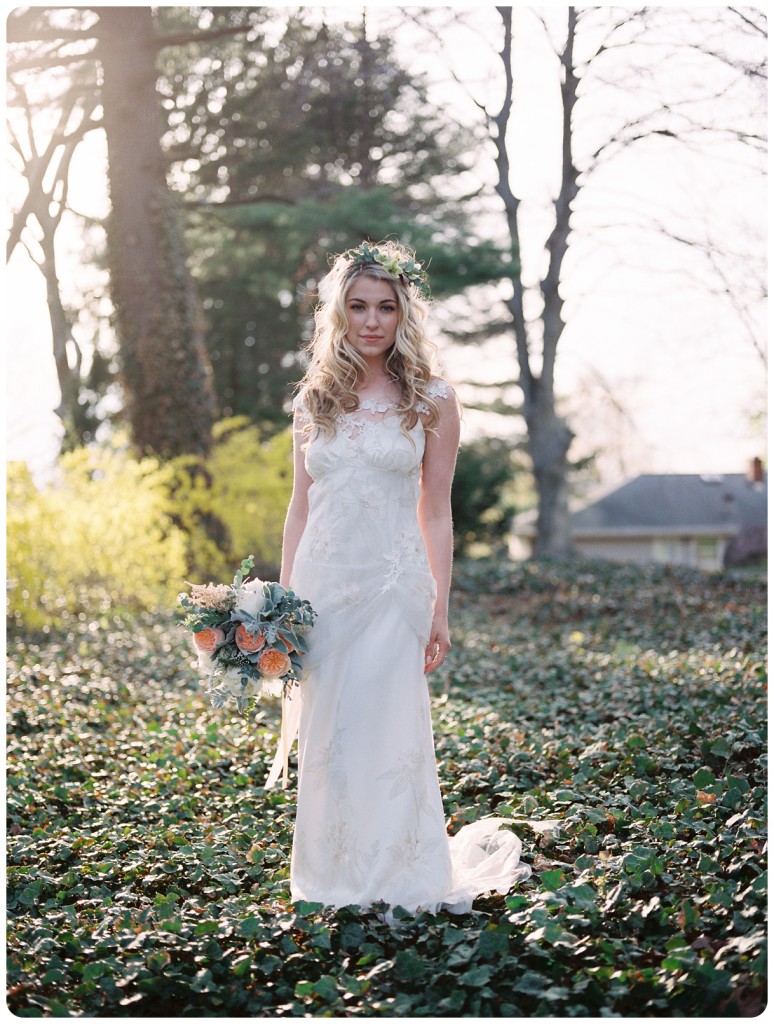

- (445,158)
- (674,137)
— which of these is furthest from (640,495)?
(674,137)

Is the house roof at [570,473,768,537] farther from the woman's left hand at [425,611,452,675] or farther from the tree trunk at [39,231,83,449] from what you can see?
the woman's left hand at [425,611,452,675]

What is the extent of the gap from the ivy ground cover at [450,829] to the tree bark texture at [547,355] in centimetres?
973

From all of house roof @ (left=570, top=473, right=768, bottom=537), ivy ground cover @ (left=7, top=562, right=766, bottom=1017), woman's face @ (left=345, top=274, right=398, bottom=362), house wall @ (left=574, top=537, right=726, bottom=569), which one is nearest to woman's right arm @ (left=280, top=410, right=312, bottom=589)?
woman's face @ (left=345, top=274, right=398, bottom=362)

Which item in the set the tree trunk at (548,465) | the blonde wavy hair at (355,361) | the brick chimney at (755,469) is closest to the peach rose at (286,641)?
the blonde wavy hair at (355,361)

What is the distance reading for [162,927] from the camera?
3.35 metres

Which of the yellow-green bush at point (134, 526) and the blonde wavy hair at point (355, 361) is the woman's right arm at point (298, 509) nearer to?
the blonde wavy hair at point (355, 361)

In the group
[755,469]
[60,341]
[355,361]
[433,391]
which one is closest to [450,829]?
[433,391]

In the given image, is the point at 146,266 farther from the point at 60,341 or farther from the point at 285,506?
the point at 60,341

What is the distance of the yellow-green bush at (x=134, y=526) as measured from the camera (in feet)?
30.6

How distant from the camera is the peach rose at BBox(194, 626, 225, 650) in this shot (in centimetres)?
362

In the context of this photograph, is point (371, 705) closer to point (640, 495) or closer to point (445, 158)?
point (445, 158)

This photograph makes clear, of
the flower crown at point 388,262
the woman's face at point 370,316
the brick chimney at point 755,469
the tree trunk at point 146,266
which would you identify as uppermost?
the tree trunk at point 146,266

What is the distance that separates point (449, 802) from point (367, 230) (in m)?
13.7

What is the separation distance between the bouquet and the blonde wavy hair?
0.66 metres
